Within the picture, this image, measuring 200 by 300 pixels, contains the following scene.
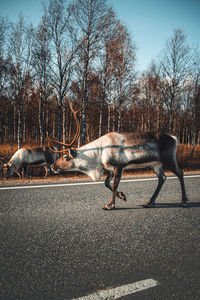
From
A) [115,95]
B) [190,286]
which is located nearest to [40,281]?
[190,286]

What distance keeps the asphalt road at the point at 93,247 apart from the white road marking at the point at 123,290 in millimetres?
40

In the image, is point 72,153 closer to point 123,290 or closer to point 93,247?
point 93,247

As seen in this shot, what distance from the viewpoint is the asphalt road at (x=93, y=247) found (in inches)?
63.9

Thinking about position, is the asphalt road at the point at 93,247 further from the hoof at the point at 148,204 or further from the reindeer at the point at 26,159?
the reindeer at the point at 26,159

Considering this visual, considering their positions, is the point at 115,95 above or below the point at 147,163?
above

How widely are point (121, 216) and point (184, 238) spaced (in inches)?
40.1

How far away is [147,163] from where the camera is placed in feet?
12.0

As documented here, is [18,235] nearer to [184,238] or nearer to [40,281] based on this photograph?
[40,281]

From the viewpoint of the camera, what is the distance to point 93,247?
223 centimetres

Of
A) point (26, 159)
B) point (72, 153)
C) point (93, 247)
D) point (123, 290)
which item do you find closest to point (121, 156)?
point (72, 153)

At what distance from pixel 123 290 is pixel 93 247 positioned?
28.2 inches

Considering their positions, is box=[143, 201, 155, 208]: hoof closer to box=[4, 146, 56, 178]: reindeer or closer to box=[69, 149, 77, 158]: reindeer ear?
box=[69, 149, 77, 158]: reindeer ear

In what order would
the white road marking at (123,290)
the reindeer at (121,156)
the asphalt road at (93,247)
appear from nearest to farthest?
the white road marking at (123,290) < the asphalt road at (93,247) < the reindeer at (121,156)

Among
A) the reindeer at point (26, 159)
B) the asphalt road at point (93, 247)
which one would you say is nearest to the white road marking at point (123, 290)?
the asphalt road at point (93, 247)
